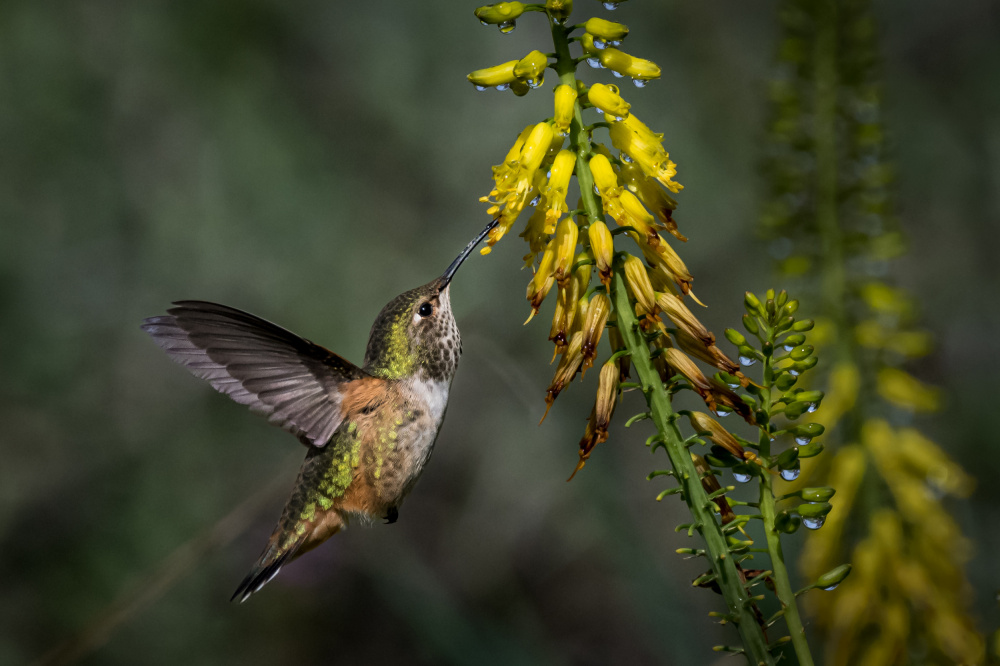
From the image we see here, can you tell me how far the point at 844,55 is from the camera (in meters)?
2.28

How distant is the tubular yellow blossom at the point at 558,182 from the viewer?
193 centimetres

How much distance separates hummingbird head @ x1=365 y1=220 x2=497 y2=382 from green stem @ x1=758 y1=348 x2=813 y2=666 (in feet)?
4.47

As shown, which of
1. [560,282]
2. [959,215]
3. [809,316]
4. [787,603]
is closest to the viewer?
[787,603]

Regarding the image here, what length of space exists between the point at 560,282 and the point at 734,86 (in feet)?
14.9

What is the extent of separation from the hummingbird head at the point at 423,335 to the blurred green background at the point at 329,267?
173cm

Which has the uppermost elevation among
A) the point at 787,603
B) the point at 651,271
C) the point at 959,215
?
the point at 651,271

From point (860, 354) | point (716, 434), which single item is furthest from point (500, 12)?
point (860, 354)

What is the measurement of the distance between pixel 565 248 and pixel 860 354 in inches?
50.3

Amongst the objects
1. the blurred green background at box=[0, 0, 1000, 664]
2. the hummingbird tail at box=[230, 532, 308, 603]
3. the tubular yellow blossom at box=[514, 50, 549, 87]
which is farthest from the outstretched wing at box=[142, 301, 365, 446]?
the blurred green background at box=[0, 0, 1000, 664]

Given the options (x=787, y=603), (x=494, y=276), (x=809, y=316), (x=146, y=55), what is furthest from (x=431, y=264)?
(x=787, y=603)

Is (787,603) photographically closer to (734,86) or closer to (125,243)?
(734,86)

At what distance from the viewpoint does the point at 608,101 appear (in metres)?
1.95

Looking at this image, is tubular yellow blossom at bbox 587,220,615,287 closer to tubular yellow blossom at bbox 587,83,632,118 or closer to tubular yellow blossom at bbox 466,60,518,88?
tubular yellow blossom at bbox 587,83,632,118

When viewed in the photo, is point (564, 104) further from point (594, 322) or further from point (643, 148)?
point (594, 322)
